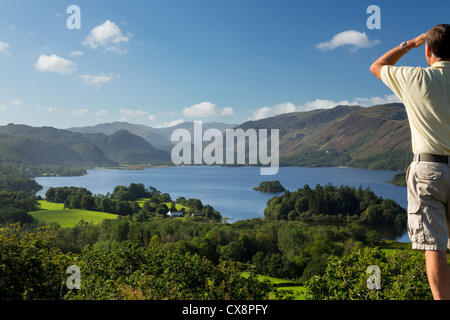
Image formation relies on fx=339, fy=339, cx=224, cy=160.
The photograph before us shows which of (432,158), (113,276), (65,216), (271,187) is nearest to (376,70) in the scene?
(432,158)

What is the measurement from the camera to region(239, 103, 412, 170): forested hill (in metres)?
133

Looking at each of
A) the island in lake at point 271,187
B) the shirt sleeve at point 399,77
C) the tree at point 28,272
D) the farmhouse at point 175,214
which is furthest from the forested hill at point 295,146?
the shirt sleeve at point 399,77

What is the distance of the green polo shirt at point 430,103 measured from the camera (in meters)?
1.63

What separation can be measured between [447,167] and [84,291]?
11.8ft

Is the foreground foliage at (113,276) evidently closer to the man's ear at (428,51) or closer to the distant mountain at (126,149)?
the man's ear at (428,51)

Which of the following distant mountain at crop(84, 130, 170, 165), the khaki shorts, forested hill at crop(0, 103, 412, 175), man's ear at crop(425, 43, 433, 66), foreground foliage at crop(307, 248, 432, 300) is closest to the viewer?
the khaki shorts

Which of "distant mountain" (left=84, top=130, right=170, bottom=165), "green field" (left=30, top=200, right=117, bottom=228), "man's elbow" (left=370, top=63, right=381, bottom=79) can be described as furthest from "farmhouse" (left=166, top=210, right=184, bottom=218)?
"distant mountain" (left=84, top=130, right=170, bottom=165)

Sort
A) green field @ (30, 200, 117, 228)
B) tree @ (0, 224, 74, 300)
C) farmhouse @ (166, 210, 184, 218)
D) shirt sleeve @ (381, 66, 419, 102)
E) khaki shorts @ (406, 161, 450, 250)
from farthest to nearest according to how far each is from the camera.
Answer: farmhouse @ (166, 210, 184, 218) → green field @ (30, 200, 117, 228) → tree @ (0, 224, 74, 300) → shirt sleeve @ (381, 66, 419, 102) → khaki shorts @ (406, 161, 450, 250)

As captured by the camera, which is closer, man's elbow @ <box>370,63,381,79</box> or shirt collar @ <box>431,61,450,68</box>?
shirt collar @ <box>431,61,450,68</box>

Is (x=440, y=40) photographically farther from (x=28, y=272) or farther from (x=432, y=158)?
(x=28, y=272)

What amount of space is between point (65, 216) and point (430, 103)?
46869 millimetres

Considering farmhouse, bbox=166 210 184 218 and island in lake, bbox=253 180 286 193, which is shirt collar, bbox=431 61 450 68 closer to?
farmhouse, bbox=166 210 184 218

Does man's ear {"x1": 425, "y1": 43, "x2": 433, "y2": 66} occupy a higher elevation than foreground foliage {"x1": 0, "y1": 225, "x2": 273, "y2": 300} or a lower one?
higher

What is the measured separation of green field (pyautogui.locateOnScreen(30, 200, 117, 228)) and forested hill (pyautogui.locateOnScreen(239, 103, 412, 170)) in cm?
10423
